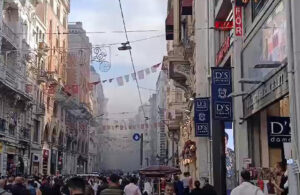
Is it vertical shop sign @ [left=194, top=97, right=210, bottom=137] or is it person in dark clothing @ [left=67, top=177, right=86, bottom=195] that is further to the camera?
vertical shop sign @ [left=194, top=97, right=210, bottom=137]

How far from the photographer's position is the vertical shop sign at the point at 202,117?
25.3 metres

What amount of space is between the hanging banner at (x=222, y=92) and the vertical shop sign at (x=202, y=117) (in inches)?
249

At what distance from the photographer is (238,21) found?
17.6 m

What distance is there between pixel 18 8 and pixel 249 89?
27737 millimetres

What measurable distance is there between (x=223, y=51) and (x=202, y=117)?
4568mm

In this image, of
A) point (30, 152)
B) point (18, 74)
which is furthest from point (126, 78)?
point (30, 152)

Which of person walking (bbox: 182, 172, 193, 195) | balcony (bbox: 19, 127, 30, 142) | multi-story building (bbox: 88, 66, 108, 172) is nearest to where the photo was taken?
person walking (bbox: 182, 172, 193, 195)

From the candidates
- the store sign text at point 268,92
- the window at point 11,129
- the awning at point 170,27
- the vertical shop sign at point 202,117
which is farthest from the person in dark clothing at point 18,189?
the awning at point 170,27

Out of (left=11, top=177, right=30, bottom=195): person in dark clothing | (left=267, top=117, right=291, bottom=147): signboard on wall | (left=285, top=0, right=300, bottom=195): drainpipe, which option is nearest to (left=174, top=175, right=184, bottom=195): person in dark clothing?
(left=267, top=117, right=291, bottom=147): signboard on wall

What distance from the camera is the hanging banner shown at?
18703 millimetres

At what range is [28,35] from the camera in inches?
1773

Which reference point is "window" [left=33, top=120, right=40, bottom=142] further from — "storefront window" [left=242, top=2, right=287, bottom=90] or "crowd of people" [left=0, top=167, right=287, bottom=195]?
"storefront window" [left=242, top=2, right=287, bottom=90]

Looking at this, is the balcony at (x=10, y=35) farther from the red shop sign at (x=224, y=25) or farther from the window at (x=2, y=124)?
the red shop sign at (x=224, y=25)

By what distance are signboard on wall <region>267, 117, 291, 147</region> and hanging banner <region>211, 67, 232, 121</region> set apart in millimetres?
3537
